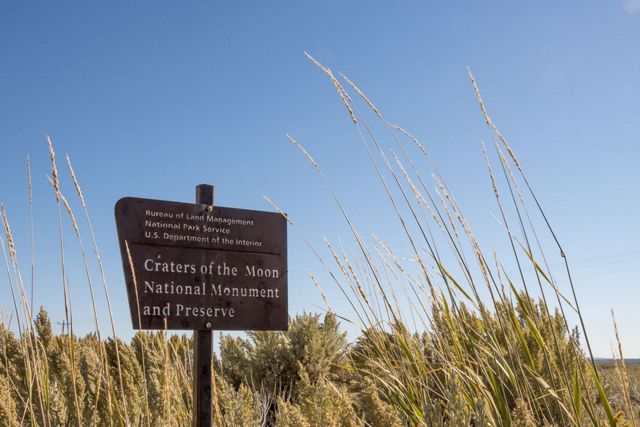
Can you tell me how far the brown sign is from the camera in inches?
112

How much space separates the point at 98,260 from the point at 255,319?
3.99 feet

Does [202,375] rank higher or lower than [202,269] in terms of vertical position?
lower

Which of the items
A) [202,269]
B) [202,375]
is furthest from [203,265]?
[202,375]

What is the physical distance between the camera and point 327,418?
166 cm

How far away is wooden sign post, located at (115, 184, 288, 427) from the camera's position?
284 cm

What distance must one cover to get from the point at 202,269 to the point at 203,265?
24 mm

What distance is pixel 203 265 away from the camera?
10.00ft

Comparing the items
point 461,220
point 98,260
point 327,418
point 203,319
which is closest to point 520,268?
point 461,220

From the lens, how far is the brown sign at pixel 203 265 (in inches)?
112

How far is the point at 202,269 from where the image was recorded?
3.04 m

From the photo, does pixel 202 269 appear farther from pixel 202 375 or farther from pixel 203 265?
pixel 202 375

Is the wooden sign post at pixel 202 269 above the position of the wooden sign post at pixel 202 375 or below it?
above

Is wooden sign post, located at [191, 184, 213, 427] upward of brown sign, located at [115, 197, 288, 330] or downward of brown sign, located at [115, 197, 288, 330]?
downward

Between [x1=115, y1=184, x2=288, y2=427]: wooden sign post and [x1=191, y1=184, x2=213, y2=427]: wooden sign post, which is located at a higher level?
[x1=115, y1=184, x2=288, y2=427]: wooden sign post
